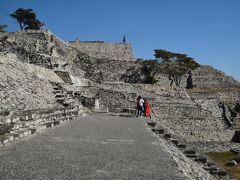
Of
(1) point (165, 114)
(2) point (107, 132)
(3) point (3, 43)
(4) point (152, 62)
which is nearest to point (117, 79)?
(4) point (152, 62)

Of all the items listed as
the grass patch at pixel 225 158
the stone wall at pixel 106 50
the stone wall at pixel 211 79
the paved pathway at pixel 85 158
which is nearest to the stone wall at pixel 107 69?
the stone wall at pixel 106 50

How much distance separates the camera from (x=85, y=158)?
8523mm

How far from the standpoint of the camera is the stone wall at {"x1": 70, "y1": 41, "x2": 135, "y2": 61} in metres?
53.0

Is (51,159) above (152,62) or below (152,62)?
below

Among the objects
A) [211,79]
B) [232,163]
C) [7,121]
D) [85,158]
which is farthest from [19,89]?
[211,79]

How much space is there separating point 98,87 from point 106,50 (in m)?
21.7

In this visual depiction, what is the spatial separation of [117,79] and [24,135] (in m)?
37.4

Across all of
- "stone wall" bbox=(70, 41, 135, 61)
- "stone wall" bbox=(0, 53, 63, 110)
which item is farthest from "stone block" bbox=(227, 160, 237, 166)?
"stone wall" bbox=(70, 41, 135, 61)

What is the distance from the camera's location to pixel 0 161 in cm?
776

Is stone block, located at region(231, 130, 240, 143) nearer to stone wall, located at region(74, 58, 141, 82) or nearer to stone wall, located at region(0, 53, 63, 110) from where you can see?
stone wall, located at region(74, 58, 141, 82)

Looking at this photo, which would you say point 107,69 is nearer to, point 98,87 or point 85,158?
point 98,87

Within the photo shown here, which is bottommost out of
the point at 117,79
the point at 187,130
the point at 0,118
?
the point at 187,130

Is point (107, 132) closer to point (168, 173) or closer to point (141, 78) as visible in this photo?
point (168, 173)

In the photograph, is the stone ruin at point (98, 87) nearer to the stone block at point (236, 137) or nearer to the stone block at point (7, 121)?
the stone block at point (7, 121)
